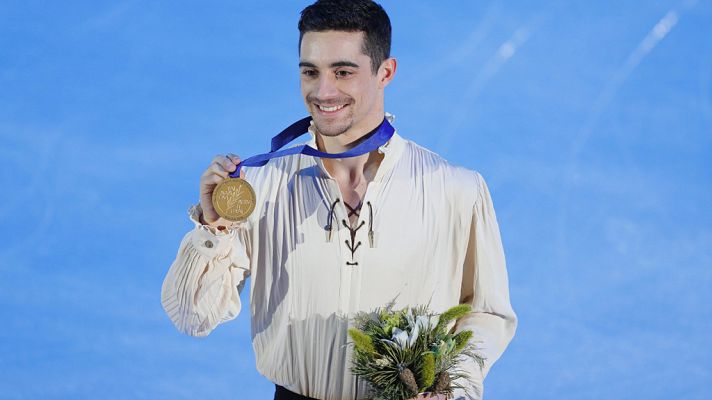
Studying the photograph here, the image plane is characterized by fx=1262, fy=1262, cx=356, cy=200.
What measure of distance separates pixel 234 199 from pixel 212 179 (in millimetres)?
83

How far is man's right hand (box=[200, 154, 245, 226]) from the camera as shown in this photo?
341cm

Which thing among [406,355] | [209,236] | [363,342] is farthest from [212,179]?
[406,355]

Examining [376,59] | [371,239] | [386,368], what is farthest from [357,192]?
[386,368]

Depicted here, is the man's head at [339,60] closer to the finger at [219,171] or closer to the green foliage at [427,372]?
the finger at [219,171]

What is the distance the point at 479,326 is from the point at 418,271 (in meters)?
0.24

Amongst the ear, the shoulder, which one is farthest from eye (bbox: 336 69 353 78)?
the shoulder

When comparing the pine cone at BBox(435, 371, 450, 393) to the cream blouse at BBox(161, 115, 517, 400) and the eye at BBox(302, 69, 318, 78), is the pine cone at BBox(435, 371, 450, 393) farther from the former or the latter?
the eye at BBox(302, 69, 318, 78)

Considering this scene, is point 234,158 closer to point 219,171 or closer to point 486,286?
point 219,171

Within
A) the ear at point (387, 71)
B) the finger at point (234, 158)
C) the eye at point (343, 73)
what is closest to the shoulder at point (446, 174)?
the ear at point (387, 71)

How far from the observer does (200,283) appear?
353 centimetres

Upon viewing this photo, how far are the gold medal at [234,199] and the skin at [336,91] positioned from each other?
0.14ft

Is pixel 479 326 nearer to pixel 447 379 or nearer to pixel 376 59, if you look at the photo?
pixel 447 379

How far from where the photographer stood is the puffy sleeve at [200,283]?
3469 mm

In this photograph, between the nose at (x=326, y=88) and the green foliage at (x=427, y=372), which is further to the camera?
the nose at (x=326, y=88)
